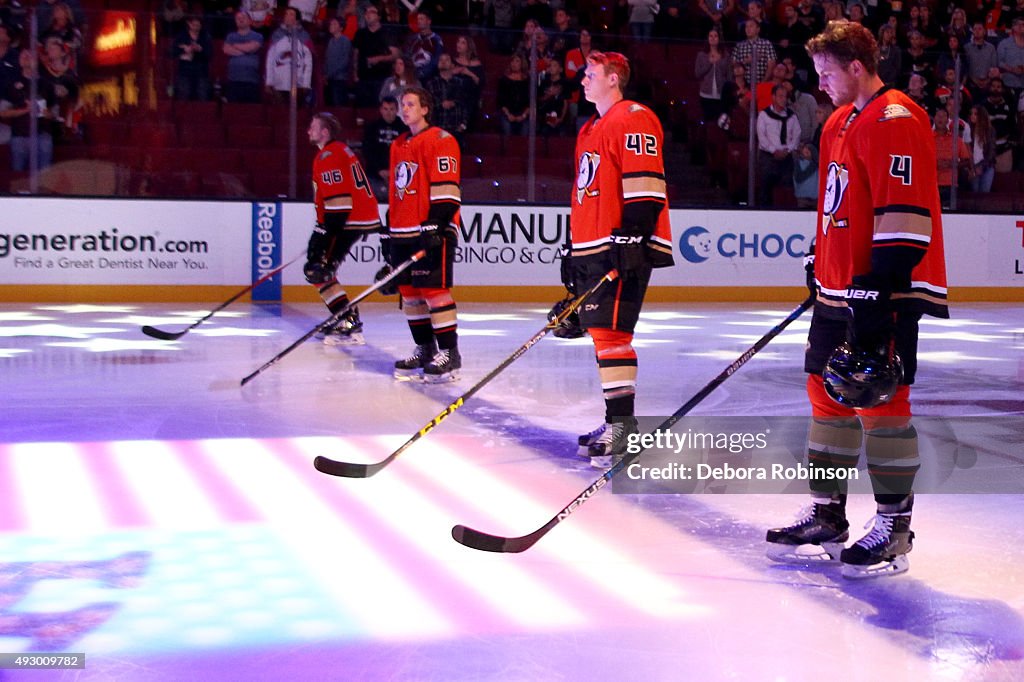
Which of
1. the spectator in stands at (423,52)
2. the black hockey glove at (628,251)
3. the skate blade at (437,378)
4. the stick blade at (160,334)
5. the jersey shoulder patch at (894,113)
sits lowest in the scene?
the stick blade at (160,334)

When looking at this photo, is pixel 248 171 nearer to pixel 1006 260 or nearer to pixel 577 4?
pixel 577 4

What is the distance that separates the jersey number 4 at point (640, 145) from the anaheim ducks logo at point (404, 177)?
6.28 feet

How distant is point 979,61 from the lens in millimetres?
11047

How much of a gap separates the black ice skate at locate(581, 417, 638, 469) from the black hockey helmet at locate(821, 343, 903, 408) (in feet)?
4.60

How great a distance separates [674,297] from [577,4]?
3.14 m

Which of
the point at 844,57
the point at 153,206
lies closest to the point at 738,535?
the point at 844,57

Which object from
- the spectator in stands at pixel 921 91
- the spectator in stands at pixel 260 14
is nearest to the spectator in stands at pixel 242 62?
the spectator in stands at pixel 260 14

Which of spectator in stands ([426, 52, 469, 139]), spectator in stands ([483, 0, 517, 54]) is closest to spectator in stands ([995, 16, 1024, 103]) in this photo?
spectator in stands ([483, 0, 517, 54])

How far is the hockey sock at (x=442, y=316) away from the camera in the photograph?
222 inches

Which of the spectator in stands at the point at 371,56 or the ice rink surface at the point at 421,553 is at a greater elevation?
the spectator in stands at the point at 371,56

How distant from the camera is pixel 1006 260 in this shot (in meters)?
10.9

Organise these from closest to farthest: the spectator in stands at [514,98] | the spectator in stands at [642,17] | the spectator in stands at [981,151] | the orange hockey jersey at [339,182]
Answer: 1. the orange hockey jersey at [339,182]
2. the spectator in stands at [514,98]
3. the spectator in stands at [981,151]
4. the spectator in stands at [642,17]

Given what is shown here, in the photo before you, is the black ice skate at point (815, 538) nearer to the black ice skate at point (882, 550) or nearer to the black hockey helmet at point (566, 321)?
the black ice skate at point (882, 550)

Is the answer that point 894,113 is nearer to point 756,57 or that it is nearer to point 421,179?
point 421,179
